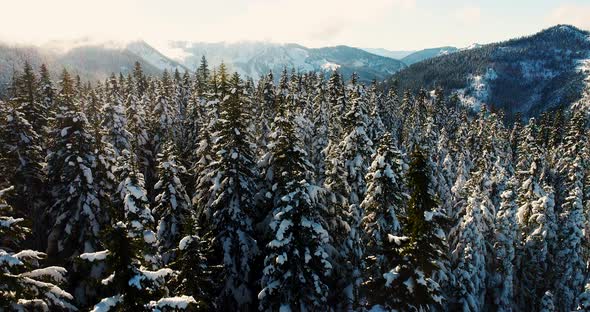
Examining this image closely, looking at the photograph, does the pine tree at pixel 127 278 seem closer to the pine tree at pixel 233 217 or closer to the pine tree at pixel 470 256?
the pine tree at pixel 233 217

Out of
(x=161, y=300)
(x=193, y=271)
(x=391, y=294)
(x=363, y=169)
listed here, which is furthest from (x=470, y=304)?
(x=161, y=300)

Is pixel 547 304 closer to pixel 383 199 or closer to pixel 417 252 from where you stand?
pixel 383 199

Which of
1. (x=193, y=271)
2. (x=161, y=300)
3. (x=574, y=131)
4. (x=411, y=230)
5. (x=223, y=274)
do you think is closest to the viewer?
(x=161, y=300)

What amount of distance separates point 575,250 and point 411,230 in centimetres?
3069

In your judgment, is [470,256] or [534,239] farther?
[534,239]

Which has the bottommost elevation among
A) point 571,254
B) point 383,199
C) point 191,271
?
point 571,254

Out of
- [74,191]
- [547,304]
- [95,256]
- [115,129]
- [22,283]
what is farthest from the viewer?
[115,129]

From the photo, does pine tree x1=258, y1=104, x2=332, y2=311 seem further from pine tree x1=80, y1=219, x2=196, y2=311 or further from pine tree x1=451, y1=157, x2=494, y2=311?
pine tree x1=451, y1=157, x2=494, y2=311

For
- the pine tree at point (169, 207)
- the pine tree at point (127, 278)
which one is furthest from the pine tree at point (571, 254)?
the pine tree at point (127, 278)

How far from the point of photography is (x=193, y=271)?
16.9 metres

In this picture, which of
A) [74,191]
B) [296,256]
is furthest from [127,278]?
[74,191]

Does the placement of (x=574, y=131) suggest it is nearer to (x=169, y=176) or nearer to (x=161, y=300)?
(x=169, y=176)

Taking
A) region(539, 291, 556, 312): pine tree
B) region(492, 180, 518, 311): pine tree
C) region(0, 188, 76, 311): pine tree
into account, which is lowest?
region(539, 291, 556, 312): pine tree

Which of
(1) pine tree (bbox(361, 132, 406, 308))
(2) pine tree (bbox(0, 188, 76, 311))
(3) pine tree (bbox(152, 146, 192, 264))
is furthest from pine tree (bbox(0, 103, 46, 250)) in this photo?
(1) pine tree (bbox(361, 132, 406, 308))
